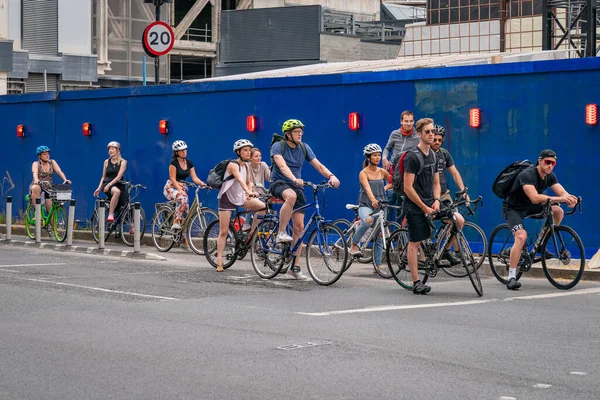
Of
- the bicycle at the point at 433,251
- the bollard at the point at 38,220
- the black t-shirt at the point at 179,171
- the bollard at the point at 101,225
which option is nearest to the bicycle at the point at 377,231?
the bicycle at the point at 433,251

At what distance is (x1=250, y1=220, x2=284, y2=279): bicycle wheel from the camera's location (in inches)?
571

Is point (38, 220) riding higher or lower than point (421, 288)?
higher

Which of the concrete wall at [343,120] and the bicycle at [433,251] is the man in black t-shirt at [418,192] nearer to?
the bicycle at [433,251]

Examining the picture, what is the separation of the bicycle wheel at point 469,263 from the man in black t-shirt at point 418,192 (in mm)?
393

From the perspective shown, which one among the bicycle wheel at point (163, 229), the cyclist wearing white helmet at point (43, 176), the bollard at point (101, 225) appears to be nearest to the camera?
the bollard at point (101, 225)

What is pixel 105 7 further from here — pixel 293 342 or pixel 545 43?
pixel 293 342

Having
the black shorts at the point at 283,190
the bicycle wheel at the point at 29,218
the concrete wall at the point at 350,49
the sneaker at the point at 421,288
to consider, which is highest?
the concrete wall at the point at 350,49

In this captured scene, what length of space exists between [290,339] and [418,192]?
4046 millimetres

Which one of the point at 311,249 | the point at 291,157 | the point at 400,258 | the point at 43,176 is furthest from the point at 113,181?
the point at 400,258

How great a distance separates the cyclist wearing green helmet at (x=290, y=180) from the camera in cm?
1427

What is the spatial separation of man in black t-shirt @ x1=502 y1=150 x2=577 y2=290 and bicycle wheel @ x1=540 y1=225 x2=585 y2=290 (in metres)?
0.25

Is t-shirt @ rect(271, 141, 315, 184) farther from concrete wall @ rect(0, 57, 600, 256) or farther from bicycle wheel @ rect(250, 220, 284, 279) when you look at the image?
concrete wall @ rect(0, 57, 600, 256)

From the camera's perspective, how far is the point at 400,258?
1342cm

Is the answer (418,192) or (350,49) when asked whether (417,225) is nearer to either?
(418,192)
